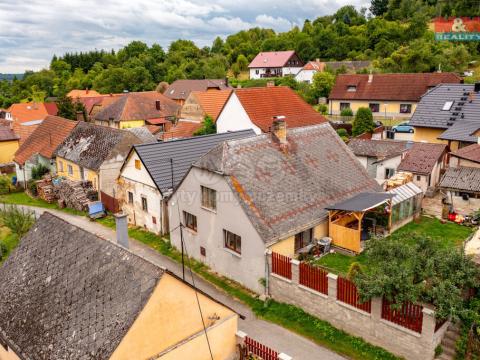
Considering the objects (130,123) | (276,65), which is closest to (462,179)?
(130,123)

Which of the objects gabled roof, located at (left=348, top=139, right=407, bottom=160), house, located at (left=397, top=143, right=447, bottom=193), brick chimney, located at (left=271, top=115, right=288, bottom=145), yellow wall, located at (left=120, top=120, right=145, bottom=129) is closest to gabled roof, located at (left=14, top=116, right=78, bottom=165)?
yellow wall, located at (left=120, top=120, right=145, bottom=129)

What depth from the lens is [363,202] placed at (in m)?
21.1

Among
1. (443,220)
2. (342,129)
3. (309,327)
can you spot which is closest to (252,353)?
(309,327)

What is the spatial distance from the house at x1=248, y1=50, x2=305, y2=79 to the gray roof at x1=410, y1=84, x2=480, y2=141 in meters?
64.5

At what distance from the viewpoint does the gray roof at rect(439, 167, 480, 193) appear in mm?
25030

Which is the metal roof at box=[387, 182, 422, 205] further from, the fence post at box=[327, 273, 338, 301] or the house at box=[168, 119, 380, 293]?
the fence post at box=[327, 273, 338, 301]

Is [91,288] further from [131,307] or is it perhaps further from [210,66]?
[210,66]

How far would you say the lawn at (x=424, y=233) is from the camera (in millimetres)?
19656

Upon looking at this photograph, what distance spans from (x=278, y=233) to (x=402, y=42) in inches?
3448

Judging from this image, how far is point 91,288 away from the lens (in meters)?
12.2

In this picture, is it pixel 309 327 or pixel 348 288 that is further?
pixel 309 327

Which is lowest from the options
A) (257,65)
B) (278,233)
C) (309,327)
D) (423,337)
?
(309,327)

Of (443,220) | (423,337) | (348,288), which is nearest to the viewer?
(423,337)

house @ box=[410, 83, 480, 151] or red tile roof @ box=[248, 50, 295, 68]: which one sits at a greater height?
red tile roof @ box=[248, 50, 295, 68]
